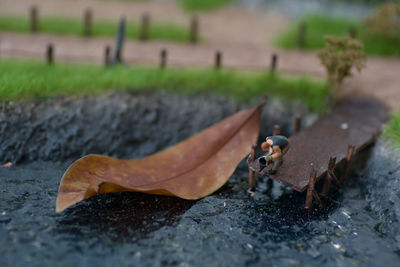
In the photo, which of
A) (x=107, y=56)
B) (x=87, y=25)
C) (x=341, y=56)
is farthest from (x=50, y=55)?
(x=341, y=56)

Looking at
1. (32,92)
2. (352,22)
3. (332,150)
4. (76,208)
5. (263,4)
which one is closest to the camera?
(76,208)

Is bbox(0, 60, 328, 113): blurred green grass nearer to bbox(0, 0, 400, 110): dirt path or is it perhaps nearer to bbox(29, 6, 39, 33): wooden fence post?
bbox(0, 0, 400, 110): dirt path

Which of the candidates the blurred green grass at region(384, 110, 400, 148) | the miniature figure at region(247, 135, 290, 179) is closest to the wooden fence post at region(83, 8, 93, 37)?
the miniature figure at region(247, 135, 290, 179)

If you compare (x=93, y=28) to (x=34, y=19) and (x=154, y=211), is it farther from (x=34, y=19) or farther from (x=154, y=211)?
(x=154, y=211)

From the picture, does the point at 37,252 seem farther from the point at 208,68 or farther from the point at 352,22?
the point at 352,22

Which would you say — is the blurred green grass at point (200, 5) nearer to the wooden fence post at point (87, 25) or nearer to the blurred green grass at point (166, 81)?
Result: the wooden fence post at point (87, 25)

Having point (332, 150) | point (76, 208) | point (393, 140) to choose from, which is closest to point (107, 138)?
point (76, 208)
